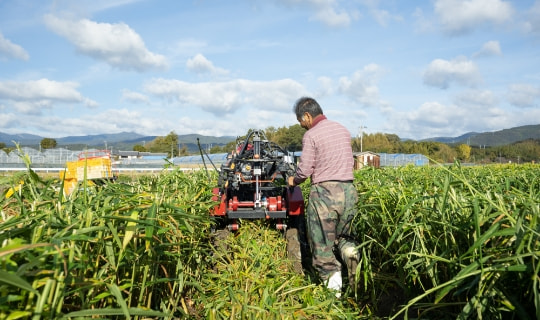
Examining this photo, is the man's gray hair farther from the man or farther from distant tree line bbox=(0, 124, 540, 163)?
distant tree line bbox=(0, 124, 540, 163)

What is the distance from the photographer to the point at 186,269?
343 centimetres

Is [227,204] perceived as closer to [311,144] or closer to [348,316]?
[311,144]

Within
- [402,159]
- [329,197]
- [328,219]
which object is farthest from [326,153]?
[402,159]

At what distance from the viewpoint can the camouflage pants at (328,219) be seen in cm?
423

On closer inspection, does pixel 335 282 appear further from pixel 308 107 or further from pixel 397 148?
pixel 397 148

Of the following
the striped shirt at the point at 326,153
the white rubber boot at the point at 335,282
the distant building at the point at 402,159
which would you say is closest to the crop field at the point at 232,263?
the white rubber boot at the point at 335,282

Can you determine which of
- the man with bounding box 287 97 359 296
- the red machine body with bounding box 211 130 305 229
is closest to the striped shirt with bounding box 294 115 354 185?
the man with bounding box 287 97 359 296

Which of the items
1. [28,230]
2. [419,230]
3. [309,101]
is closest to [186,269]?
[28,230]

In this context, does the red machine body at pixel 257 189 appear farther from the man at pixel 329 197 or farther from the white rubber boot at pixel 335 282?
the white rubber boot at pixel 335 282

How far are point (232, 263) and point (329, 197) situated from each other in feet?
4.24

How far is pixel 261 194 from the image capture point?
18.6 ft

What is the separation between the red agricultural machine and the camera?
503cm

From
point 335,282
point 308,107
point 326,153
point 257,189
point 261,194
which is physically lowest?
point 335,282

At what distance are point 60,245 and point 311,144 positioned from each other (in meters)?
3.05
